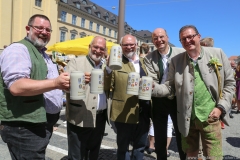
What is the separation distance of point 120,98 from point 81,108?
49 centimetres

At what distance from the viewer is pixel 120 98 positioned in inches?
101

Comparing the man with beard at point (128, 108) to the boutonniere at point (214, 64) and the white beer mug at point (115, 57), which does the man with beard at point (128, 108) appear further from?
the boutonniere at point (214, 64)

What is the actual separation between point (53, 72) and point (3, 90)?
545 millimetres

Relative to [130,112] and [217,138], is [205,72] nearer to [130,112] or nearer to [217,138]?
[217,138]

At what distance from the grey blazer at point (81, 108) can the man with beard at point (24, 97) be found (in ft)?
2.16

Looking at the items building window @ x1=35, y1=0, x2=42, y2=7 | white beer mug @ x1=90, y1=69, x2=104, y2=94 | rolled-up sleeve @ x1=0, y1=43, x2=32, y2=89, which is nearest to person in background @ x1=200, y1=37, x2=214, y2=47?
white beer mug @ x1=90, y1=69, x2=104, y2=94

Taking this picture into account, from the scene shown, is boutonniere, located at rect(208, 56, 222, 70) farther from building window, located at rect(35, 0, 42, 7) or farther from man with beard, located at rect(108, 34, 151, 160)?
building window, located at rect(35, 0, 42, 7)

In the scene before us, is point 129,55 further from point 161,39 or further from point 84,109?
point 84,109

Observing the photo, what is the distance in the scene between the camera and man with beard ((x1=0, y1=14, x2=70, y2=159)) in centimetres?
143

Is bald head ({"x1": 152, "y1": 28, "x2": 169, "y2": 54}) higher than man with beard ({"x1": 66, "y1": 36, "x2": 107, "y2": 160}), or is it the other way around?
bald head ({"x1": 152, "y1": 28, "x2": 169, "y2": 54})

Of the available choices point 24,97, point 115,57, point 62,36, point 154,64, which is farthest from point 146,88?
point 62,36

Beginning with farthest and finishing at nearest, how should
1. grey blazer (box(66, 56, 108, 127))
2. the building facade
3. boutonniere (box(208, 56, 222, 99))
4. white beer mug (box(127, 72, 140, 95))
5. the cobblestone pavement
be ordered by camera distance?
the building facade
the cobblestone pavement
grey blazer (box(66, 56, 108, 127))
white beer mug (box(127, 72, 140, 95))
boutonniere (box(208, 56, 222, 99))

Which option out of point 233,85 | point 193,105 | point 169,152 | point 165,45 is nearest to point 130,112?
point 193,105

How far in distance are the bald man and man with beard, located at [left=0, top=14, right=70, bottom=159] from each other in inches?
55.3
